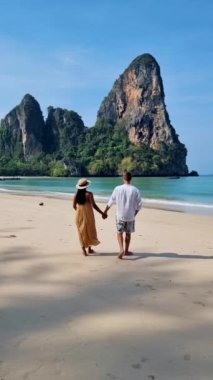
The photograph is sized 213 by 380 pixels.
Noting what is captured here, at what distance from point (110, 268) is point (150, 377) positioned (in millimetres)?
3283

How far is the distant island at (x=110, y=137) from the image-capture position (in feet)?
481

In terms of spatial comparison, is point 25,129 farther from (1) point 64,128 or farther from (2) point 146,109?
(2) point 146,109

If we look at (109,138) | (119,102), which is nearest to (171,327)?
(109,138)

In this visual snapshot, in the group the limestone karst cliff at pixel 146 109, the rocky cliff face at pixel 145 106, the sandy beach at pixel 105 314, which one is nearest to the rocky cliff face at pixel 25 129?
the limestone karst cliff at pixel 146 109

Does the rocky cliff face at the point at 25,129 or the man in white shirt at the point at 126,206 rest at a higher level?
the rocky cliff face at the point at 25,129

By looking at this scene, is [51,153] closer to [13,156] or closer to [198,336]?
[13,156]

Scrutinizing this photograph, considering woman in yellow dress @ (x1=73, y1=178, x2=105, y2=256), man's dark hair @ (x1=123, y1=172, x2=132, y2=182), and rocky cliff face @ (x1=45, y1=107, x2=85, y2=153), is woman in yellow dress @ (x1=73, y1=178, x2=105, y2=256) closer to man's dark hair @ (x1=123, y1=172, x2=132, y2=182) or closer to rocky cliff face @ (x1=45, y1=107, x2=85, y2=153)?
man's dark hair @ (x1=123, y1=172, x2=132, y2=182)

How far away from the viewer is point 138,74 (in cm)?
16538

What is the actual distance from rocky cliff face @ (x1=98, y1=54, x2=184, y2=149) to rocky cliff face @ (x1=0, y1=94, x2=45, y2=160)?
34633 millimetres

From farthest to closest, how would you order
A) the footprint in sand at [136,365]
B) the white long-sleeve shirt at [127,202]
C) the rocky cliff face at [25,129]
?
the rocky cliff face at [25,129]
the white long-sleeve shirt at [127,202]
the footprint in sand at [136,365]

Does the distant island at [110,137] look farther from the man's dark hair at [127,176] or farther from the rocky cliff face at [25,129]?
the man's dark hair at [127,176]

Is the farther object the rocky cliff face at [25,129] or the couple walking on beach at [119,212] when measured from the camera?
the rocky cliff face at [25,129]

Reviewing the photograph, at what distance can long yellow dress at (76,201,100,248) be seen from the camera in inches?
277

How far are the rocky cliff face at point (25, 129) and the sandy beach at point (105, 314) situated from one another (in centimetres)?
16821
